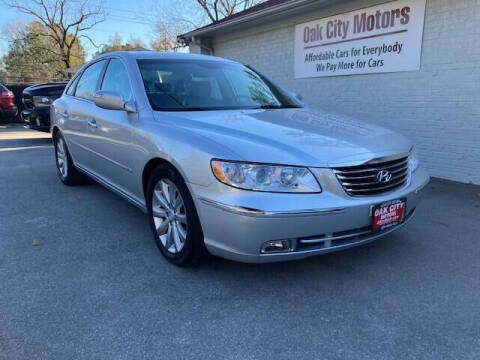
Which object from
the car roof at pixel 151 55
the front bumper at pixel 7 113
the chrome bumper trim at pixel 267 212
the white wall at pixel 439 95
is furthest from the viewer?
the front bumper at pixel 7 113

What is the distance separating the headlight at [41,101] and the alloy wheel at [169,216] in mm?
7834

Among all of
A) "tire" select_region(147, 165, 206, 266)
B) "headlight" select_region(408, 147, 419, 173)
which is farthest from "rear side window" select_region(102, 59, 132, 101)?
"headlight" select_region(408, 147, 419, 173)

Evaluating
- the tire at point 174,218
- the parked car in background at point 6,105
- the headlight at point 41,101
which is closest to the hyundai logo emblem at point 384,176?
the tire at point 174,218

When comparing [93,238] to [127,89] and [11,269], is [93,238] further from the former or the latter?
[127,89]

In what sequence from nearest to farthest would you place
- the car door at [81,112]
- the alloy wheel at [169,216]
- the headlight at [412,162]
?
the alloy wheel at [169,216], the headlight at [412,162], the car door at [81,112]

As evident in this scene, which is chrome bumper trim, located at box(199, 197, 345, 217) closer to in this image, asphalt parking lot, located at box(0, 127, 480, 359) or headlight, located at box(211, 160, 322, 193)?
headlight, located at box(211, 160, 322, 193)

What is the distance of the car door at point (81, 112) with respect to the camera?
4.12m

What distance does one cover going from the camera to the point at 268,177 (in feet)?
7.27

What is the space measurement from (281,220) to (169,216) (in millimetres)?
1056

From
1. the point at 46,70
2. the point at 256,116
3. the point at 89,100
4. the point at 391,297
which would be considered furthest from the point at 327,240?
the point at 46,70

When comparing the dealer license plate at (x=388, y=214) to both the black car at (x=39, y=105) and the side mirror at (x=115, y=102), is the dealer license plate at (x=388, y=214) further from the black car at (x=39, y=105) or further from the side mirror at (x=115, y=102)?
the black car at (x=39, y=105)

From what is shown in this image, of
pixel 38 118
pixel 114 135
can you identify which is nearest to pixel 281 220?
pixel 114 135

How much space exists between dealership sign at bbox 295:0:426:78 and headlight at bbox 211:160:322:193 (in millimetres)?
4643

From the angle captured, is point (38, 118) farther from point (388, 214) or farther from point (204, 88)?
point (388, 214)
